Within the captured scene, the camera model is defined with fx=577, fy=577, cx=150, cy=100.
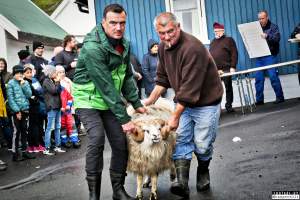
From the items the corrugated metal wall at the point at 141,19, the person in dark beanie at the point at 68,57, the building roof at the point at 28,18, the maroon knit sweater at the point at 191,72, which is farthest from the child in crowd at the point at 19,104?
the building roof at the point at 28,18

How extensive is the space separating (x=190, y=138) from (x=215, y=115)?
0.41 meters

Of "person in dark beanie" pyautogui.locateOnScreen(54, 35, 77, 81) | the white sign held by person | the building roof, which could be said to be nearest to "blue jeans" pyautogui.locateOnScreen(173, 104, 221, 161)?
"person in dark beanie" pyautogui.locateOnScreen(54, 35, 77, 81)

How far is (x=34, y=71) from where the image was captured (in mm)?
12656

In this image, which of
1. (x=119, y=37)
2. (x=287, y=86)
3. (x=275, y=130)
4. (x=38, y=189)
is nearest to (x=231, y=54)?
(x=287, y=86)

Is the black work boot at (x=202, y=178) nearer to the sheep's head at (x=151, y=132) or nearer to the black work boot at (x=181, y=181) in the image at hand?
the black work boot at (x=181, y=181)

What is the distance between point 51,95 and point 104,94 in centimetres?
594

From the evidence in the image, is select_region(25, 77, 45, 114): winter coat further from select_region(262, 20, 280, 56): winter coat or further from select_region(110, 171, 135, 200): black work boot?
select_region(262, 20, 280, 56): winter coat

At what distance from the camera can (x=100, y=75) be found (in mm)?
6227

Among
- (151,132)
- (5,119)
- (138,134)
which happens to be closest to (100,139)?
(138,134)

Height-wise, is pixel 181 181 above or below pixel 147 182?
above

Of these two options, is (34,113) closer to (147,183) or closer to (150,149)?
(147,183)

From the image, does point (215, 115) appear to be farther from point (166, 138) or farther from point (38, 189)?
point (38, 189)

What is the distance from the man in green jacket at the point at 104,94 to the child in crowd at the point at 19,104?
17.3 ft

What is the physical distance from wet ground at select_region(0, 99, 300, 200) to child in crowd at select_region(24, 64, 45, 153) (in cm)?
57
